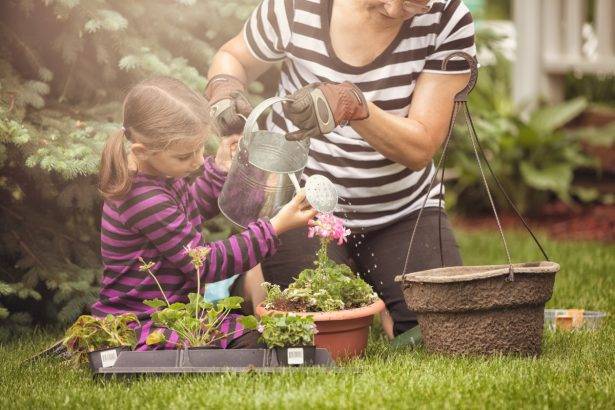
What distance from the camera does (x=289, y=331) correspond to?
119 inches

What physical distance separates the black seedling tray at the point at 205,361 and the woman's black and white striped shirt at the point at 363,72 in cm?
82

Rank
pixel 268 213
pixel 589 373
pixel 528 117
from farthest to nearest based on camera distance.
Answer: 1. pixel 528 117
2. pixel 268 213
3. pixel 589 373

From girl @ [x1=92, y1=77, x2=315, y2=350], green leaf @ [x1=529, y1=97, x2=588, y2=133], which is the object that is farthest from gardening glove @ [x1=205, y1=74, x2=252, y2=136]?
green leaf @ [x1=529, y1=97, x2=588, y2=133]

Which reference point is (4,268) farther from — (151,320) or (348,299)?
(348,299)

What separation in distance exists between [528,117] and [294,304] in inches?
188

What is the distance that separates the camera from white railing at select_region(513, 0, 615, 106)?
769 centimetres

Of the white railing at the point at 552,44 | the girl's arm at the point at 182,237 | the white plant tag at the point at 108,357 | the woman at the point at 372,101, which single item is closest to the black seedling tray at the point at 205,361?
the white plant tag at the point at 108,357

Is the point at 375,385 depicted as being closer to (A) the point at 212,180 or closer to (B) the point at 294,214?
(B) the point at 294,214

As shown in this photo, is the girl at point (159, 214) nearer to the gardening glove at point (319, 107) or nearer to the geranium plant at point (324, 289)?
the geranium plant at point (324, 289)

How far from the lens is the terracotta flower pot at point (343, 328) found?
10.2 feet

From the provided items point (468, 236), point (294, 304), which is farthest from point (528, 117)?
point (294, 304)

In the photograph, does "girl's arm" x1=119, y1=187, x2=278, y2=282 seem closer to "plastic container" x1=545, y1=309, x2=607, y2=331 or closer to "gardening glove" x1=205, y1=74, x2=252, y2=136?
"gardening glove" x1=205, y1=74, x2=252, y2=136

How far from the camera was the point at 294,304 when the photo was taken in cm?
325

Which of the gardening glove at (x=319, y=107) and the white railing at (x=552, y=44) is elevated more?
the white railing at (x=552, y=44)
